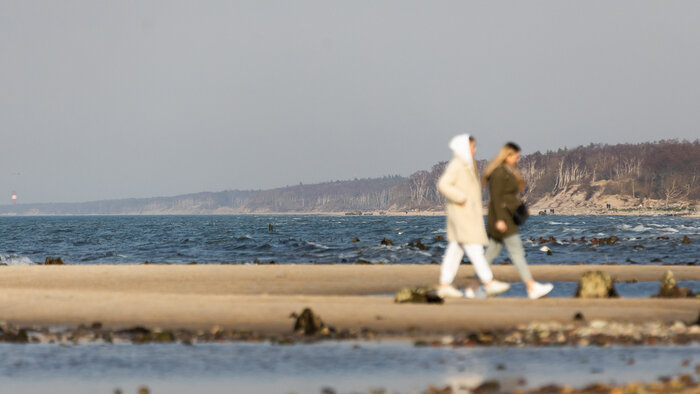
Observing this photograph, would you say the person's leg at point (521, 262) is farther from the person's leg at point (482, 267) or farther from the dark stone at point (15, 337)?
the dark stone at point (15, 337)

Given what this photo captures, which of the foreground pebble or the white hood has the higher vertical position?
the white hood

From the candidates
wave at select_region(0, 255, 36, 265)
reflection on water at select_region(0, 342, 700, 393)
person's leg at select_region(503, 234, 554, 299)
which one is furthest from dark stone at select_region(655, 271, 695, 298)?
wave at select_region(0, 255, 36, 265)

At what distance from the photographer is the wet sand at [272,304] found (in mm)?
11539

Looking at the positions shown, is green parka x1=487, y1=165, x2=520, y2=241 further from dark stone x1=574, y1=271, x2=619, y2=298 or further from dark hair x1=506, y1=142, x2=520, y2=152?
dark stone x1=574, y1=271, x2=619, y2=298

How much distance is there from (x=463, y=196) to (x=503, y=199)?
28.5 inches

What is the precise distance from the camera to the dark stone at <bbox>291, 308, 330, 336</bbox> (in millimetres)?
10531

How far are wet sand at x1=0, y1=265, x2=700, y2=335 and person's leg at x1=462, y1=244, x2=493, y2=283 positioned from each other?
0.42 meters

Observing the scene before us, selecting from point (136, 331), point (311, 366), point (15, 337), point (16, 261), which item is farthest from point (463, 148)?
point (16, 261)

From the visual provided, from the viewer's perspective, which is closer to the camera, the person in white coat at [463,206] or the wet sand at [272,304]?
the wet sand at [272,304]

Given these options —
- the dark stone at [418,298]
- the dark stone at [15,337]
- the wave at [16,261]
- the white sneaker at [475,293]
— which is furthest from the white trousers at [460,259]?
the wave at [16,261]

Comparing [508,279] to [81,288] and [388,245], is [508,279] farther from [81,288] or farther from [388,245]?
[388,245]

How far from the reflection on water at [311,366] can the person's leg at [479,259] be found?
164 inches

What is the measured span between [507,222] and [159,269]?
10.7 m

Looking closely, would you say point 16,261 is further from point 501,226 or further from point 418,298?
point 501,226
